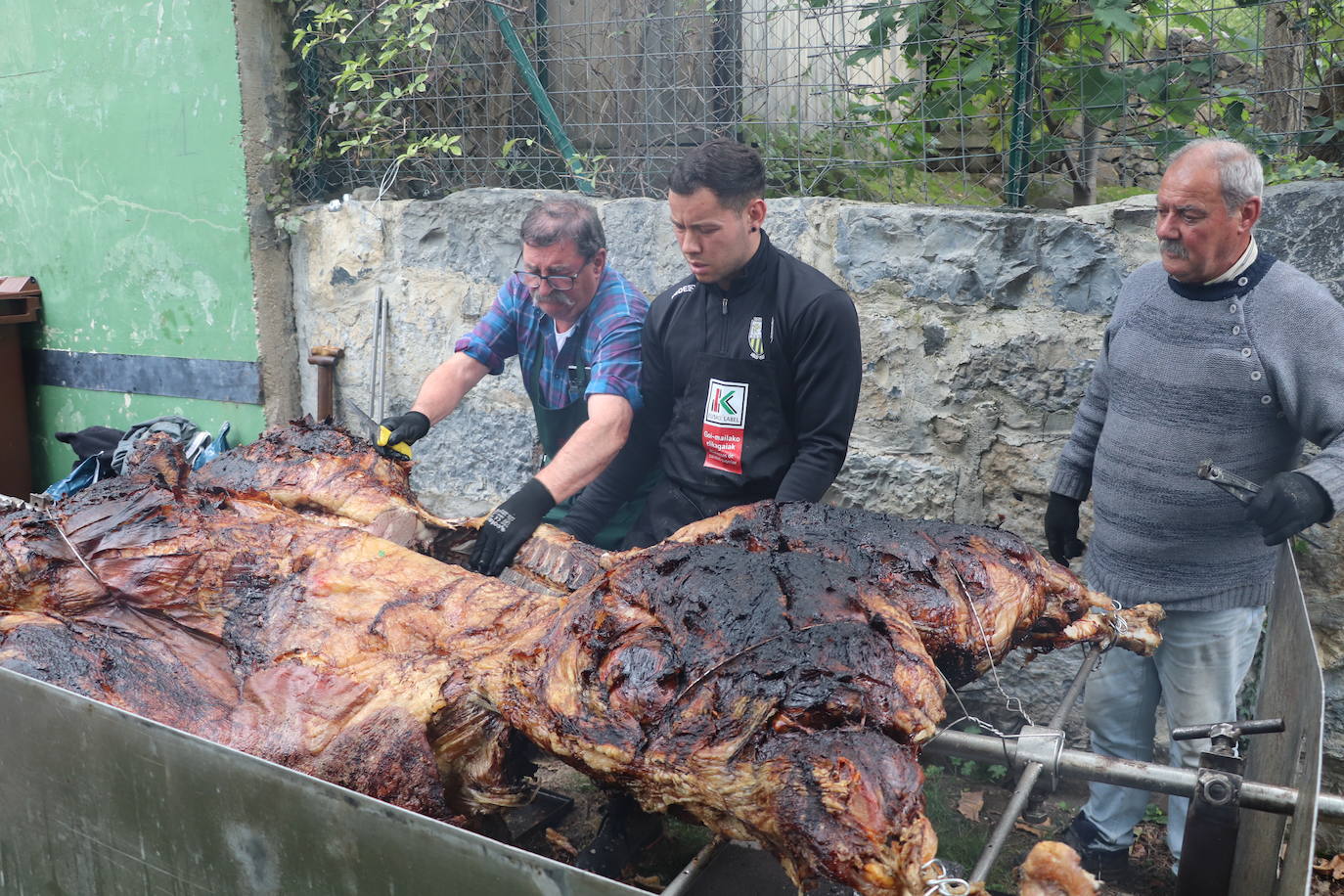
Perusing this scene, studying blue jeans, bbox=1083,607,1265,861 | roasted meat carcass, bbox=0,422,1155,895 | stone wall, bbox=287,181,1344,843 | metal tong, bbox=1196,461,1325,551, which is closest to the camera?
roasted meat carcass, bbox=0,422,1155,895

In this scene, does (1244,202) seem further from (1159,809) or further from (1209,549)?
(1159,809)

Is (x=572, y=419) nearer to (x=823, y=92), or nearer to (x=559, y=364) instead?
(x=559, y=364)

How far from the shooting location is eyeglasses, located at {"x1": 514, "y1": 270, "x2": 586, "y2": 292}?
12.1 ft

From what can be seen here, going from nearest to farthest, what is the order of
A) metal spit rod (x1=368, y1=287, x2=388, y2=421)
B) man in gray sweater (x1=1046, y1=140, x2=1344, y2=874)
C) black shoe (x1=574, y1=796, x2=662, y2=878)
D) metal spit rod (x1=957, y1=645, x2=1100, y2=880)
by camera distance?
metal spit rod (x1=957, y1=645, x2=1100, y2=880), black shoe (x1=574, y1=796, x2=662, y2=878), man in gray sweater (x1=1046, y1=140, x2=1344, y2=874), metal spit rod (x1=368, y1=287, x2=388, y2=421)

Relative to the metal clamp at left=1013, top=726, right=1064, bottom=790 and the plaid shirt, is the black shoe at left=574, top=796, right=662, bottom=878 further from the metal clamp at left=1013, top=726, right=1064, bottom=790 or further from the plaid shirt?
the plaid shirt

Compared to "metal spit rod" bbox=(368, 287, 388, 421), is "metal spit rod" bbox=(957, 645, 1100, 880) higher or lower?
lower

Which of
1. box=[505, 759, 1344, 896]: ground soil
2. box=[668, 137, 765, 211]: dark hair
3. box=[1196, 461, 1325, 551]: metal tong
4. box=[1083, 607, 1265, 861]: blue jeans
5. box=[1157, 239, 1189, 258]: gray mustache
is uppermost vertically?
box=[668, 137, 765, 211]: dark hair

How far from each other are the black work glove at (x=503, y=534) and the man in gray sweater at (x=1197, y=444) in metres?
1.64

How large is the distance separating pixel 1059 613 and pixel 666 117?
9.59 feet

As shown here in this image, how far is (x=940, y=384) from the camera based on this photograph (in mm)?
3783

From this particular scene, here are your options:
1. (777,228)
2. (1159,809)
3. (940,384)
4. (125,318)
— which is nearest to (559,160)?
(777,228)

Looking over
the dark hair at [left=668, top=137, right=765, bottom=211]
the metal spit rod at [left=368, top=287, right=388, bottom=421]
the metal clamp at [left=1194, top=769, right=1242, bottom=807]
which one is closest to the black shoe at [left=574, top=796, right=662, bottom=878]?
the metal clamp at [left=1194, top=769, right=1242, bottom=807]

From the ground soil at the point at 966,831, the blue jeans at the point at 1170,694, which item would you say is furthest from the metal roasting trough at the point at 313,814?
the ground soil at the point at 966,831

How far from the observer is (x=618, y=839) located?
244 cm
